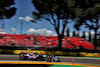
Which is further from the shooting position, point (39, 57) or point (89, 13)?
point (89, 13)

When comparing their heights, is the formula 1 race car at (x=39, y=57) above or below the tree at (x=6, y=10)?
below

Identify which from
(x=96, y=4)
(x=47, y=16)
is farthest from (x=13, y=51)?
(x=96, y=4)

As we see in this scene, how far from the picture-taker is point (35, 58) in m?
11.4

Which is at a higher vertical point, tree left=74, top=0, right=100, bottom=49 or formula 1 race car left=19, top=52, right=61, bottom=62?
tree left=74, top=0, right=100, bottom=49

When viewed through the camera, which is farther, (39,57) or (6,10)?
(6,10)

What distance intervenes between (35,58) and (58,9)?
9.51 meters

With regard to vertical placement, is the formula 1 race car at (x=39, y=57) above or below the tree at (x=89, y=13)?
below

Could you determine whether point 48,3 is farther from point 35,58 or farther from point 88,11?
point 35,58

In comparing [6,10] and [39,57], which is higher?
[6,10]

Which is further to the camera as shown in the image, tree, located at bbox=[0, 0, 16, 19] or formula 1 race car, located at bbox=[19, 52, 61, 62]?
tree, located at bbox=[0, 0, 16, 19]

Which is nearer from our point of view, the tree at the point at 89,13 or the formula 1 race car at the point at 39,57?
the formula 1 race car at the point at 39,57

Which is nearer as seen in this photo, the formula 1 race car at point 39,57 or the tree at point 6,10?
the formula 1 race car at point 39,57

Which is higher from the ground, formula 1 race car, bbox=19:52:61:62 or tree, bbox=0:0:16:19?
tree, bbox=0:0:16:19

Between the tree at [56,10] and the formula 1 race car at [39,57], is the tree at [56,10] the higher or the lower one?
the higher one
